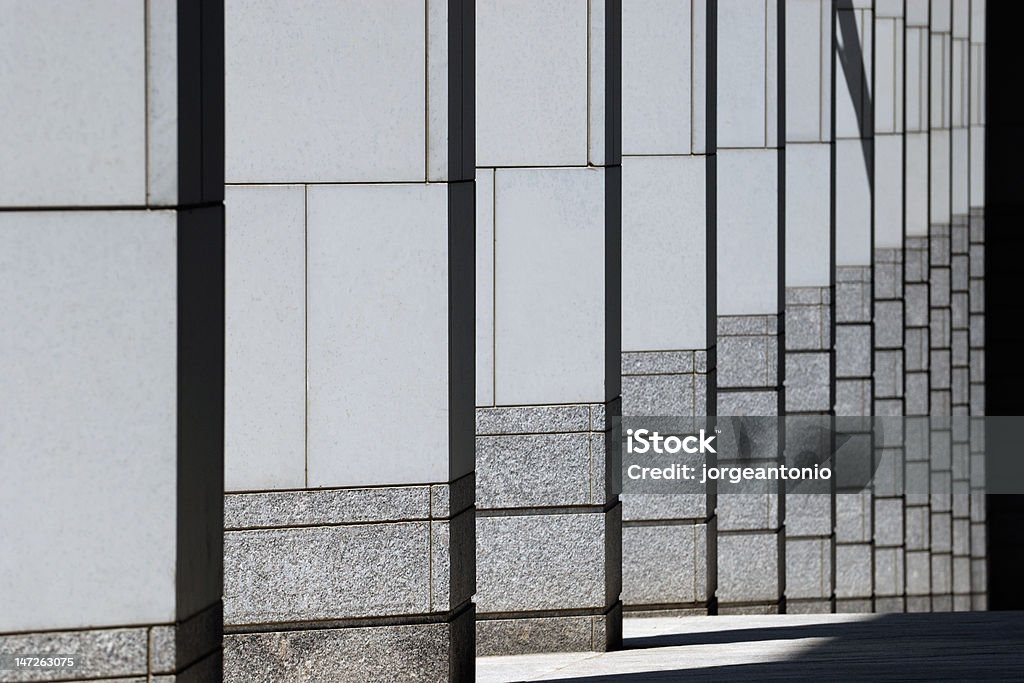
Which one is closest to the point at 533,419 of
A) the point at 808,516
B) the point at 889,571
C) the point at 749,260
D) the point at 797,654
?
the point at 797,654

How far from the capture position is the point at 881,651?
29.9 ft

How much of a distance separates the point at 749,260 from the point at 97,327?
35.1 feet

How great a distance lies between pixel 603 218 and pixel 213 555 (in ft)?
16.3

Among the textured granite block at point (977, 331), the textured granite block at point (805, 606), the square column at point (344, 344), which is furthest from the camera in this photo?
the textured granite block at point (977, 331)

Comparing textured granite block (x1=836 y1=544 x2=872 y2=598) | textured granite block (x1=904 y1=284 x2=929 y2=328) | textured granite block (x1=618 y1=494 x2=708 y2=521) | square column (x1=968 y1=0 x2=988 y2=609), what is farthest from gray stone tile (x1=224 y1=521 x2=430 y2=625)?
square column (x1=968 y1=0 x2=988 y2=609)

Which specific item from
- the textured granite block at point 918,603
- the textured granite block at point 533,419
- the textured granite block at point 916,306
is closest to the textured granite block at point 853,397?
the textured granite block at point 918,603

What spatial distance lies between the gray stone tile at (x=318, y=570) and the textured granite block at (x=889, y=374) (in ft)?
60.7

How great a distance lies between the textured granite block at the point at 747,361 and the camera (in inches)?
597

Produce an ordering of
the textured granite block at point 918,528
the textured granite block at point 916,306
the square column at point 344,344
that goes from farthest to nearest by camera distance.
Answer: the textured granite block at point 918,528, the textured granite block at point 916,306, the square column at point 344,344

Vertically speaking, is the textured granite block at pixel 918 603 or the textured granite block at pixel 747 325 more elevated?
the textured granite block at pixel 747 325

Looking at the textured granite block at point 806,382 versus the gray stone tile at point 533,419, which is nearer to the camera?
the gray stone tile at point 533,419

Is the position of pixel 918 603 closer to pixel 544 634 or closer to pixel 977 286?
pixel 977 286

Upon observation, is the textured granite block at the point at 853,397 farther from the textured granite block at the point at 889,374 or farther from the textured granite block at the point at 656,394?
the textured granite block at the point at 656,394

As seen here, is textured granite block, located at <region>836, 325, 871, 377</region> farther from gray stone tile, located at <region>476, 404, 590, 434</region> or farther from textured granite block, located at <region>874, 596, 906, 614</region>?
gray stone tile, located at <region>476, 404, 590, 434</region>
